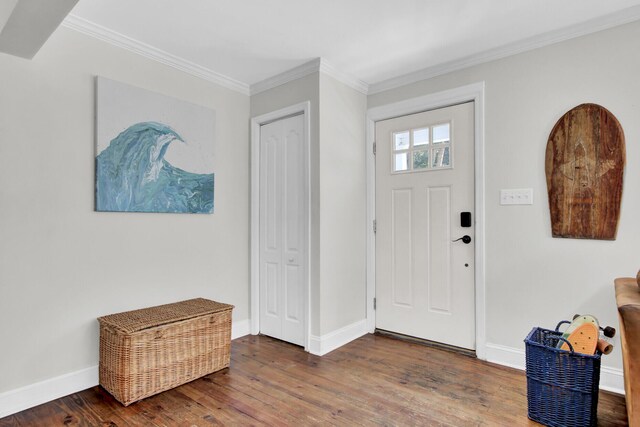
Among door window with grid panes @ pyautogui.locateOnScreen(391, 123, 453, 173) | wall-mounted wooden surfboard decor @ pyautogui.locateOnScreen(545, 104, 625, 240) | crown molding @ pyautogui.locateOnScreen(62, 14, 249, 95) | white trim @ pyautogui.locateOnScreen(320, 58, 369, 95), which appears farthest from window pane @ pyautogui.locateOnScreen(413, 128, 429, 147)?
crown molding @ pyautogui.locateOnScreen(62, 14, 249, 95)

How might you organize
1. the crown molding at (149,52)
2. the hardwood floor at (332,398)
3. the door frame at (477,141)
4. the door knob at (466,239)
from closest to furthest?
the hardwood floor at (332,398)
the crown molding at (149,52)
the door frame at (477,141)
the door knob at (466,239)

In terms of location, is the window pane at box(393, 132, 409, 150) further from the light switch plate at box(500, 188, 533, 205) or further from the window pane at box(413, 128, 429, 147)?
the light switch plate at box(500, 188, 533, 205)

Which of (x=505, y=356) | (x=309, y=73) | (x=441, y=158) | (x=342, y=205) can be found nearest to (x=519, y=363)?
(x=505, y=356)

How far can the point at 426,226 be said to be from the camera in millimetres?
3049

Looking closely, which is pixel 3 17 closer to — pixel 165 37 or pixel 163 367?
pixel 165 37

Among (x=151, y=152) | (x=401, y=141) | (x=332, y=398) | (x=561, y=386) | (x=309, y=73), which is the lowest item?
(x=332, y=398)

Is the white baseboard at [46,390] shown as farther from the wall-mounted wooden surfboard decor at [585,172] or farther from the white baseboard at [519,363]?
the wall-mounted wooden surfboard decor at [585,172]

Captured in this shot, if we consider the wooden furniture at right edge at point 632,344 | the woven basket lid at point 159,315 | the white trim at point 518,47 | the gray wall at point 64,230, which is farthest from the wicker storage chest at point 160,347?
the white trim at point 518,47

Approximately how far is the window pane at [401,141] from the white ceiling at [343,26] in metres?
0.57

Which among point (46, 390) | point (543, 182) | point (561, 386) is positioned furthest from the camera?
point (543, 182)

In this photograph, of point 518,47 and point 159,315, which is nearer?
point 159,315

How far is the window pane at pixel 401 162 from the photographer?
125 inches

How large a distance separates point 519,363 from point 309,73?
8.79 ft

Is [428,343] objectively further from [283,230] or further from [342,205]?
[283,230]
